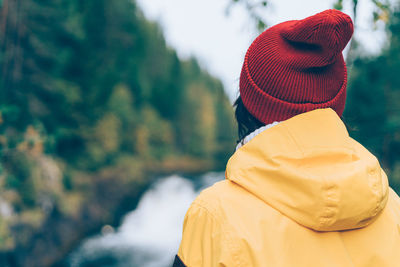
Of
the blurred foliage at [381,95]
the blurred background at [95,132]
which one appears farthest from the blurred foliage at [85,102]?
the blurred foliage at [381,95]

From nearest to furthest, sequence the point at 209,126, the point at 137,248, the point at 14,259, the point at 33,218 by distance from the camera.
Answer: the point at 14,259 → the point at 33,218 → the point at 137,248 → the point at 209,126

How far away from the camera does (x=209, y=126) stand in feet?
142

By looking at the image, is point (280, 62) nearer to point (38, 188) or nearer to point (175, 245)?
point (38, 188)

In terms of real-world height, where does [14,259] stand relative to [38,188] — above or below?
below

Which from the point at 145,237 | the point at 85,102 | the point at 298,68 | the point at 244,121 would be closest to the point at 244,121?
the point at 244,121

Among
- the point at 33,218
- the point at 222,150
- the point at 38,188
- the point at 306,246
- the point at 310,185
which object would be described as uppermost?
the point at 222,150

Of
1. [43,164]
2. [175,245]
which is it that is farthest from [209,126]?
[43,164]

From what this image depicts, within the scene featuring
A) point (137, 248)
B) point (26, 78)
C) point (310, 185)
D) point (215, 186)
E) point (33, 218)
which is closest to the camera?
point (310, 185)

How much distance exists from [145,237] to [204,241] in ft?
48.0

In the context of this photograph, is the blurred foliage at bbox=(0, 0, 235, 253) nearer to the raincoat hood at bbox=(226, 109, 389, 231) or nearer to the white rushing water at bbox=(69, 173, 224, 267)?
the raincoat hood at bbox=(226, 109, 389, 231)

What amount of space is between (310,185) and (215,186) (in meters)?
0.25

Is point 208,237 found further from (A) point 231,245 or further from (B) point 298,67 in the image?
(B) point 298,67

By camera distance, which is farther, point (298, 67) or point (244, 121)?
point (244, 121)

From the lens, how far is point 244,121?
115 cm
